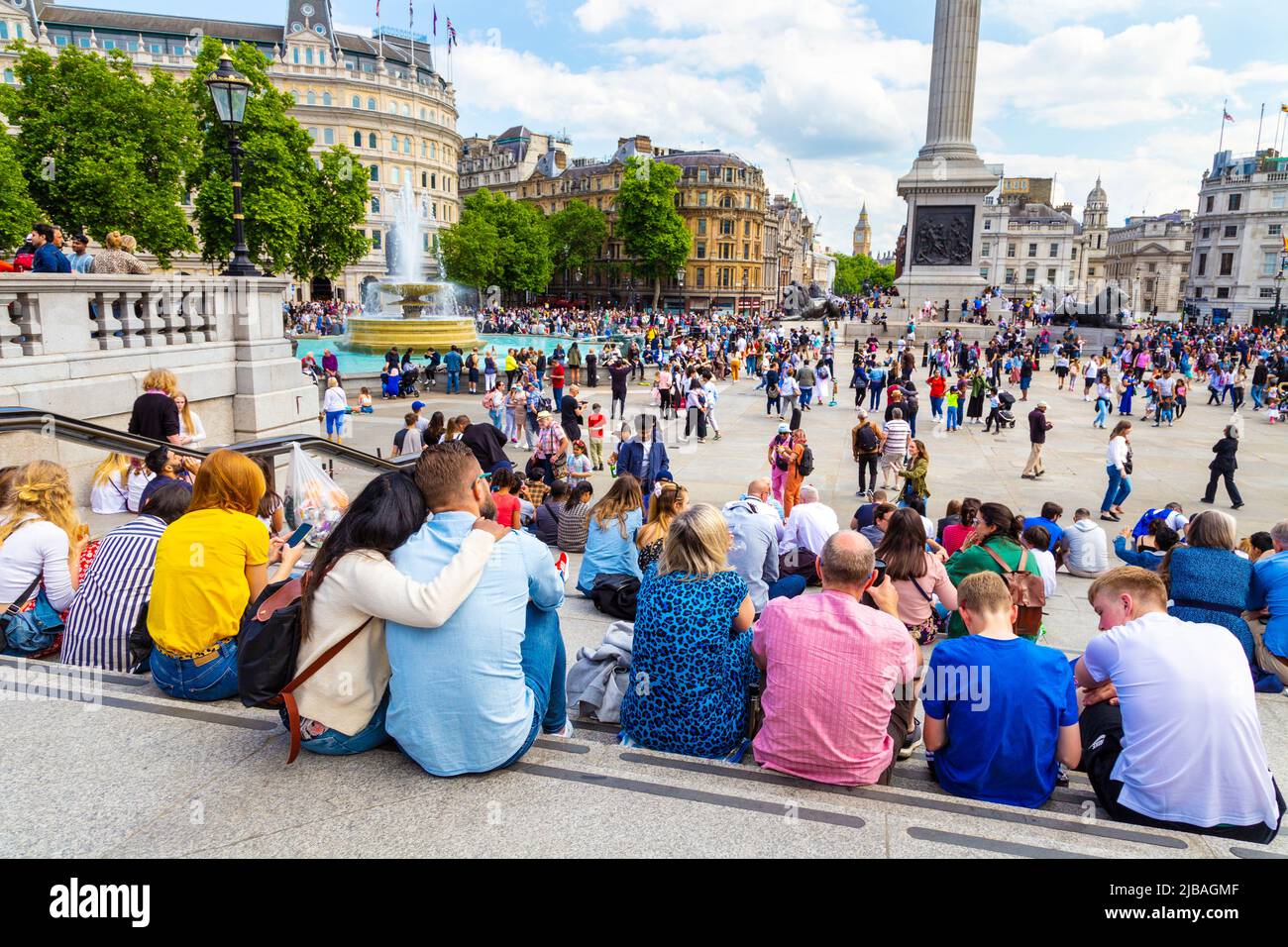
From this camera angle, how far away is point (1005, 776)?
3928mm

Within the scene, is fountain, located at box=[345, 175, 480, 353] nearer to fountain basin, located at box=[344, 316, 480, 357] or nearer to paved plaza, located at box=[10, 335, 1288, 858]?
fountain basin, located at box=[344, 316, 480, 357]

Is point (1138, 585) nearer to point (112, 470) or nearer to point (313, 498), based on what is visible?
point (313, 498)

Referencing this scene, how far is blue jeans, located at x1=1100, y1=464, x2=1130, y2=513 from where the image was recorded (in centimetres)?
1394

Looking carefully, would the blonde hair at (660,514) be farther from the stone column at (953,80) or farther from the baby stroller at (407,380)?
the stone column at (953,80)

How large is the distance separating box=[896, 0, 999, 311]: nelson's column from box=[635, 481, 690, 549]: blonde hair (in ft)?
144

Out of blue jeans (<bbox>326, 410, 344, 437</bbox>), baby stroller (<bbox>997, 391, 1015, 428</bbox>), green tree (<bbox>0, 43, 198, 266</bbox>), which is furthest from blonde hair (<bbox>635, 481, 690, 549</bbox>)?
green tree (<bbox>0, 43, 198, 266</bbox>)

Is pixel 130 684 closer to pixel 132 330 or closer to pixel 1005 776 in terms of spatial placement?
pixel 1005 776

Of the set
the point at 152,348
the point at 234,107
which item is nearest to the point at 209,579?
the point at 152,348

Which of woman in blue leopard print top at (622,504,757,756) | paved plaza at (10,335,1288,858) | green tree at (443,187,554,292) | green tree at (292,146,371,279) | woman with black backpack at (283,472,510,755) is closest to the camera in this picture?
paved plaza at (10,335,1288,858)

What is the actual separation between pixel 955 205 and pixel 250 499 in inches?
1905

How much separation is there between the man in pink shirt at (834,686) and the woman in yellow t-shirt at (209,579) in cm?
273

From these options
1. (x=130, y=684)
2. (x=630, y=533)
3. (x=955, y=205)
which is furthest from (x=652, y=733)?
(x=955, y=205)

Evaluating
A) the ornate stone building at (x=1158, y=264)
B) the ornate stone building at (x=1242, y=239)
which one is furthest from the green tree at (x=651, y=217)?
the ornate stone building at (x=1158, y=264)

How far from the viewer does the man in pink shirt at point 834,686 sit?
3.81 metres
